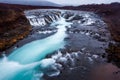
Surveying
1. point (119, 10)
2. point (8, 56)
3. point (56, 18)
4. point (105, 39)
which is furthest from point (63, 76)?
point (119, 10)

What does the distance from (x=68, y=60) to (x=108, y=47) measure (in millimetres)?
6036

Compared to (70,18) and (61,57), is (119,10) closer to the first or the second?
(70,18)

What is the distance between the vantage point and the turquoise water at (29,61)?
1500 centimetres

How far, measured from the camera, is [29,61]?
699 inches

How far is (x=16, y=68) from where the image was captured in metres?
16.5

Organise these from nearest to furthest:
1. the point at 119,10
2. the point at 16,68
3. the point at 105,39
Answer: the point at 16,68
the point at 105,39
the point at 119,10

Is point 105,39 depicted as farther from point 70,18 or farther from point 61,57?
point 70,18

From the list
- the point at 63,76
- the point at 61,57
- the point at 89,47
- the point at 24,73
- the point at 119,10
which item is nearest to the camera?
the point at 63,76

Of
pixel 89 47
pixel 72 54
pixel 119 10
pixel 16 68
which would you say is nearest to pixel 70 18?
pixel 119 10

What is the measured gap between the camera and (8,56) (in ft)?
60.7

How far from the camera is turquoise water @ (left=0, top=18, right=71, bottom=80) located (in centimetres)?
1500

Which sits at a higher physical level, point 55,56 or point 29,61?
point 55,56

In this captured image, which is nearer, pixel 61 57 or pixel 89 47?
pixel 61 57

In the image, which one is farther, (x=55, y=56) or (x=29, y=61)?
(x=55, y=56)
